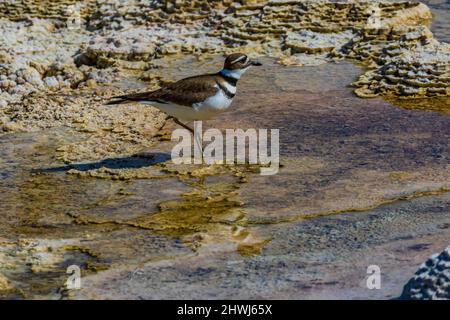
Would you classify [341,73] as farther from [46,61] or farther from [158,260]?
[158,260]

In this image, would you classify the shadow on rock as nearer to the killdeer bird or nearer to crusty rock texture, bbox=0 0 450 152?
the killdeer bird

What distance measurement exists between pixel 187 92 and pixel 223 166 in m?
0.67

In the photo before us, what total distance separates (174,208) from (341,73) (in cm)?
388

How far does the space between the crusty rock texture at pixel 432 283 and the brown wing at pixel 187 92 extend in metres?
3.46

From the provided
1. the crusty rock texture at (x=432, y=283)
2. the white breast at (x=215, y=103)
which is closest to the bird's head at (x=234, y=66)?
the white breast at (x=215, y=103)

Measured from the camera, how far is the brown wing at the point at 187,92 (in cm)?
862

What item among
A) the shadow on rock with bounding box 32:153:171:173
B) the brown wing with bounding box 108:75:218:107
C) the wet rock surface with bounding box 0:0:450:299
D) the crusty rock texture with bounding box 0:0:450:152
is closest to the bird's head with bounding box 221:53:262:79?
the brown wing with bounding box 108:75:218:107

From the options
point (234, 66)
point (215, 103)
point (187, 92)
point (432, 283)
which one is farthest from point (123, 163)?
point (432, 283)

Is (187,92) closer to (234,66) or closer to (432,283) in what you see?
(234,66)

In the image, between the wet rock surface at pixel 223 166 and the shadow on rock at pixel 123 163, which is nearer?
the wet rock surface at pixel 223 166

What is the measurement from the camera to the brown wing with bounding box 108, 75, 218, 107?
862 cm

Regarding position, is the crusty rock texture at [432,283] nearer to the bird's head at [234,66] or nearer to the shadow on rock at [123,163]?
the shadow on rock at [123,163]

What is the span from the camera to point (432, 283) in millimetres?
5457
